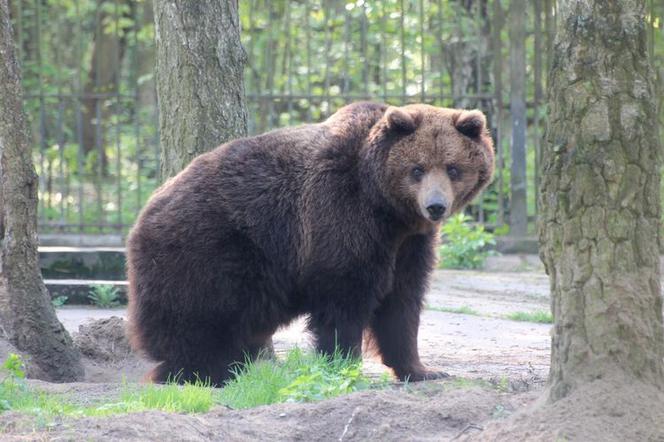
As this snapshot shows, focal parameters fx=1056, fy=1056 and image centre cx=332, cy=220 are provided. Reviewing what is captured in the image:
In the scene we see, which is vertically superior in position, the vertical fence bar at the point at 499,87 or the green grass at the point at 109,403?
the vertical fence bar at the point at 499,87

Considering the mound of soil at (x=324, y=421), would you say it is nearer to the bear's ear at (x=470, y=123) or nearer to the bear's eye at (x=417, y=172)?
the bear's eye at (x=417, y=172)

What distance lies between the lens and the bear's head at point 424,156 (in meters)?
6.24

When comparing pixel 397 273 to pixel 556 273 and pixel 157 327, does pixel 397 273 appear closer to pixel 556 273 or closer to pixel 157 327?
pixel 157 327

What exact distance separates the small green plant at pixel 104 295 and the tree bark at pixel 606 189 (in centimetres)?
603

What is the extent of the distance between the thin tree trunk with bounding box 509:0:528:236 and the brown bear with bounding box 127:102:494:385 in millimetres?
6706

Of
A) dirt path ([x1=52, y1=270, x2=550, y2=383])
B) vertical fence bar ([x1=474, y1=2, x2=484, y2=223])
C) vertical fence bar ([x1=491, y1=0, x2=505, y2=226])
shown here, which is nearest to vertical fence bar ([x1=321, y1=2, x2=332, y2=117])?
vertical fence bar ([x1=474, y1=2, x2=484, y2=223])

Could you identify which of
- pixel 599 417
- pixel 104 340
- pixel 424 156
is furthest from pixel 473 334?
pixel 599 417

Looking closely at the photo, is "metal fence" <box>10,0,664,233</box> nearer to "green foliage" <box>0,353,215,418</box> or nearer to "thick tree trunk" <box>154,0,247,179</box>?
"thick tree trunk" <box>154,0,247,179</box>

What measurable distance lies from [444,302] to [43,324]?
4.25m

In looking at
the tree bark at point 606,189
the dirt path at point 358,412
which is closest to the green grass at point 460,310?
the dirt path at point 358,412

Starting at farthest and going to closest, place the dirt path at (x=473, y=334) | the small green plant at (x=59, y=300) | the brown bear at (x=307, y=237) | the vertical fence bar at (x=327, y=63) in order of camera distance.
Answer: the vertical fence bar at (x=327, y=63), the small green plant at (x=59, y=300), the dirt path at (x=473, y=334), the brown bear at (x=307, y=237)

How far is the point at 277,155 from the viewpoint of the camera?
652cm

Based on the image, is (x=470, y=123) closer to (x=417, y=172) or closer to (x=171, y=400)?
(x=417, y=172)

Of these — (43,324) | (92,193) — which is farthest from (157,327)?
(92,193)
